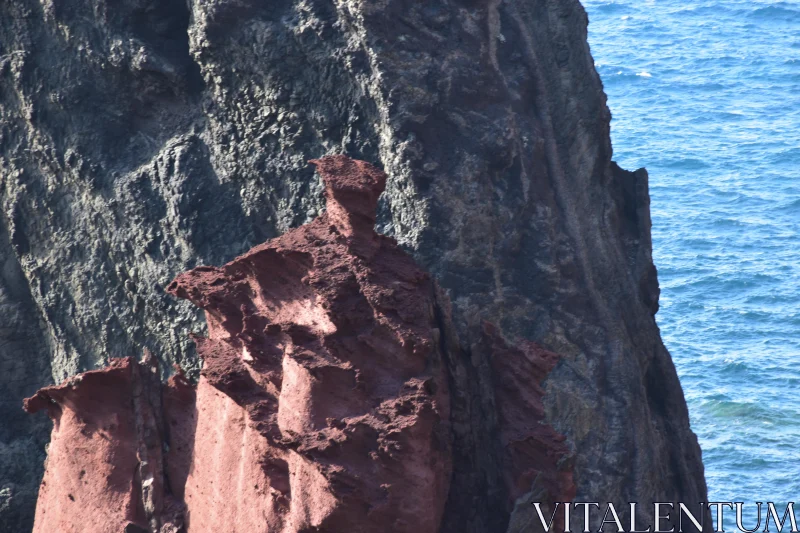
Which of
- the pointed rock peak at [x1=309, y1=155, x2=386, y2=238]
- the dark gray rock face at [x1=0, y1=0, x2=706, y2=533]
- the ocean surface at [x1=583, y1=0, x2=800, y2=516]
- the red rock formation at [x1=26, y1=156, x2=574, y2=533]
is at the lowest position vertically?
the red rock formation at [x1=26, y1=156, x2=574, y2=533]

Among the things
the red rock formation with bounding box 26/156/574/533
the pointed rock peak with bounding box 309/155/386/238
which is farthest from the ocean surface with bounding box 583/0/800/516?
the pointed rock peak with bounding box 309/155/386/238

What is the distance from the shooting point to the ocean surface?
59.5 ft

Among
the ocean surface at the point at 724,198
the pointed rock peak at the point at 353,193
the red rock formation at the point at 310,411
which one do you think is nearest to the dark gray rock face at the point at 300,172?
the red rock formation at the point at 310,411

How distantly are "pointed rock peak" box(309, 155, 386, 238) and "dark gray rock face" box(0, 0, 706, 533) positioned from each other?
1.03m

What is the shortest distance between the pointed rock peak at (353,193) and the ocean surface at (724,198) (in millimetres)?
11238

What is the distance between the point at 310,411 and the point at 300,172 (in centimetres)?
195

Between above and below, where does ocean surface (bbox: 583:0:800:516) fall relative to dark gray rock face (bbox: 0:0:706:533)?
above

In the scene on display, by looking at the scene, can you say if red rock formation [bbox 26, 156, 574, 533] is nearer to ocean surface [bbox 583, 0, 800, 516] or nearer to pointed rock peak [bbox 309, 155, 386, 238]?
pointed rock peak [bbox 309, 155, 386, 238]

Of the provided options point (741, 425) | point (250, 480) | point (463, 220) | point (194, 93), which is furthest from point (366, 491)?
point (741, 425)

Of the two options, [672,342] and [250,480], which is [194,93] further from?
[672,342]

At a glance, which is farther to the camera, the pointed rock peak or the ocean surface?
the ocean surface

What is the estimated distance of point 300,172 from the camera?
737 centimetres

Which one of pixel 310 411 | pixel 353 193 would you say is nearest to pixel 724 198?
pixel 353 193

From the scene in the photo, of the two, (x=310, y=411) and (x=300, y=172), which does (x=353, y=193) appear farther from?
(x=300, y=172)
